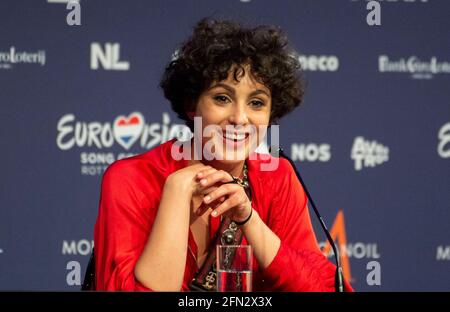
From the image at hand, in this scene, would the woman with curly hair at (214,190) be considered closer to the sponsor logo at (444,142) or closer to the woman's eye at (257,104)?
the woman's eye at (257,104)

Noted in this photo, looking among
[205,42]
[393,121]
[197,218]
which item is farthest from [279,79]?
[393,121]

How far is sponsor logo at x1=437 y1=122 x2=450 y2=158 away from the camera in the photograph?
12.2 feet

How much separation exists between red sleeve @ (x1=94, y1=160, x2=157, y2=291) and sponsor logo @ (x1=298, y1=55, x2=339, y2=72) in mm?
1799

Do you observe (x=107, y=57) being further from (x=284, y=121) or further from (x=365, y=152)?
(x=365, y=152)

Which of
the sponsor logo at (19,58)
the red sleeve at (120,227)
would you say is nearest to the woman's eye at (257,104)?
the red sleeve at (120,227)

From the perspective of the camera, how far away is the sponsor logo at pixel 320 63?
3.67 metres

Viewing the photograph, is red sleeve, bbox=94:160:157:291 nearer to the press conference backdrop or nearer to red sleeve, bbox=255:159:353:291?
red sleeve, bbox=255:159:353:291

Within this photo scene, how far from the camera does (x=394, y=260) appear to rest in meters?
3.69

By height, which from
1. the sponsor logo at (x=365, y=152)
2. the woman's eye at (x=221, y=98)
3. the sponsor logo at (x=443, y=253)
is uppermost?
the woman's eye at (x=221, y=98)

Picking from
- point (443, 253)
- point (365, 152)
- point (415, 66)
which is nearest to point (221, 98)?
point (365, 152)

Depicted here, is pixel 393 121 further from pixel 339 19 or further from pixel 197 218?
pixel 197 218

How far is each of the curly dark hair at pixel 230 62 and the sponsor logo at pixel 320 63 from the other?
1479 millimetres

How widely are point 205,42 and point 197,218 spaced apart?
482mm

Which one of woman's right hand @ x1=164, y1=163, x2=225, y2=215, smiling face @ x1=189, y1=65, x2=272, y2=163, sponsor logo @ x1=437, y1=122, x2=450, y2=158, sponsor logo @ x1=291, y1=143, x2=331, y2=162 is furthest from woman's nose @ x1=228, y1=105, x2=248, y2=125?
sponsor logo @ x1=437, y1=122, x2=450, y2=158
